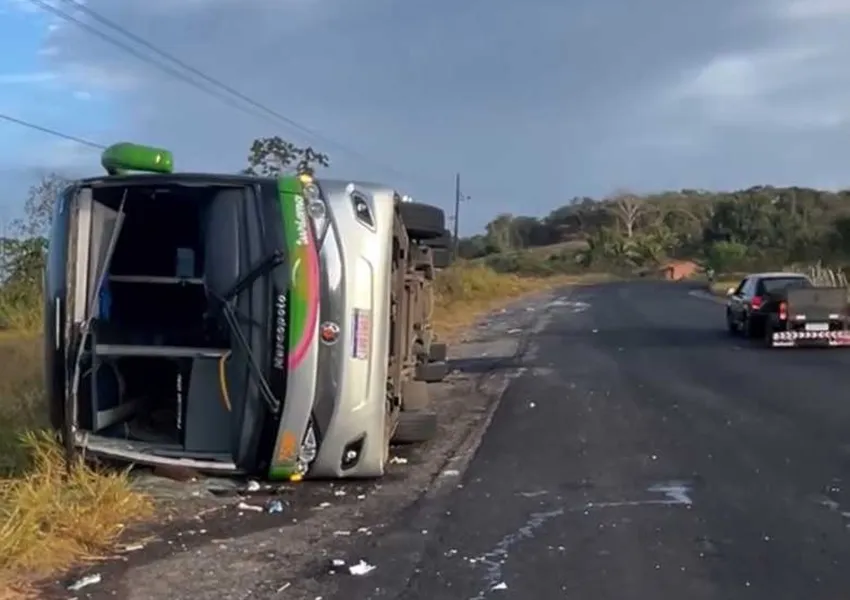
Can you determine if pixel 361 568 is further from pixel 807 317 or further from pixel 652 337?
pixel 652 337

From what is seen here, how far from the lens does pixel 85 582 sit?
278 inches

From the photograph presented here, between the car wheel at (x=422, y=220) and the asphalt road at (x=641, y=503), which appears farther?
the car wheel at (x=422, y=220)

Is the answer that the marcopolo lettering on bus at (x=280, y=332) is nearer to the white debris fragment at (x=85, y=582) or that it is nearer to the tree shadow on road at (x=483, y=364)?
the white debris fragment at (x=85, y=582)

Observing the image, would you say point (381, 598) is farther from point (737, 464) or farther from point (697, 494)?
point (737, 464)

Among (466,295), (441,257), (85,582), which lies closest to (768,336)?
(441,257)

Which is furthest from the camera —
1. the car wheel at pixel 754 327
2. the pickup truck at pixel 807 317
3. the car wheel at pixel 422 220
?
the car wheel at pixel 754 327

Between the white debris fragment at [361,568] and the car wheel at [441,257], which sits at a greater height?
the car wheel at [441,257]

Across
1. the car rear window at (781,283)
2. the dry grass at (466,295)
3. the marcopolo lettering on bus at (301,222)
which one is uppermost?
the marcopolo lettering on bus at (301,222)

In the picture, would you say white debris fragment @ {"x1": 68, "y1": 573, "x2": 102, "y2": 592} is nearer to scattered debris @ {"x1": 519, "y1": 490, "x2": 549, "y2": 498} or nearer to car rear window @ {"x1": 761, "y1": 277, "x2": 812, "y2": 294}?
scattered debris @ {"x1": 519, "y1": 490, "x2": 549, "y2": 498}

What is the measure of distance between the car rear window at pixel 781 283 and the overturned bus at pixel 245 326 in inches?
723

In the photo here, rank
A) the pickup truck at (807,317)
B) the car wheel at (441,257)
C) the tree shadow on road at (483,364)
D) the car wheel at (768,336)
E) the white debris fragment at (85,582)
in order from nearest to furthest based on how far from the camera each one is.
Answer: the white debris fragment at (85,582) < the car wheel at (441,257) < the tree shadow on road at (483,364) < the pickup truck at (807,317) < the car wheel at (768,336)

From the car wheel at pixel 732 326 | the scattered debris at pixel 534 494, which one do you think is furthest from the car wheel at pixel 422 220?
the car wheel at pixel 732 326

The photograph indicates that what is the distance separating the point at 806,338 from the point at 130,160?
61.7ft

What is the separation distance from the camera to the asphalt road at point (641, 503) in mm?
7031
